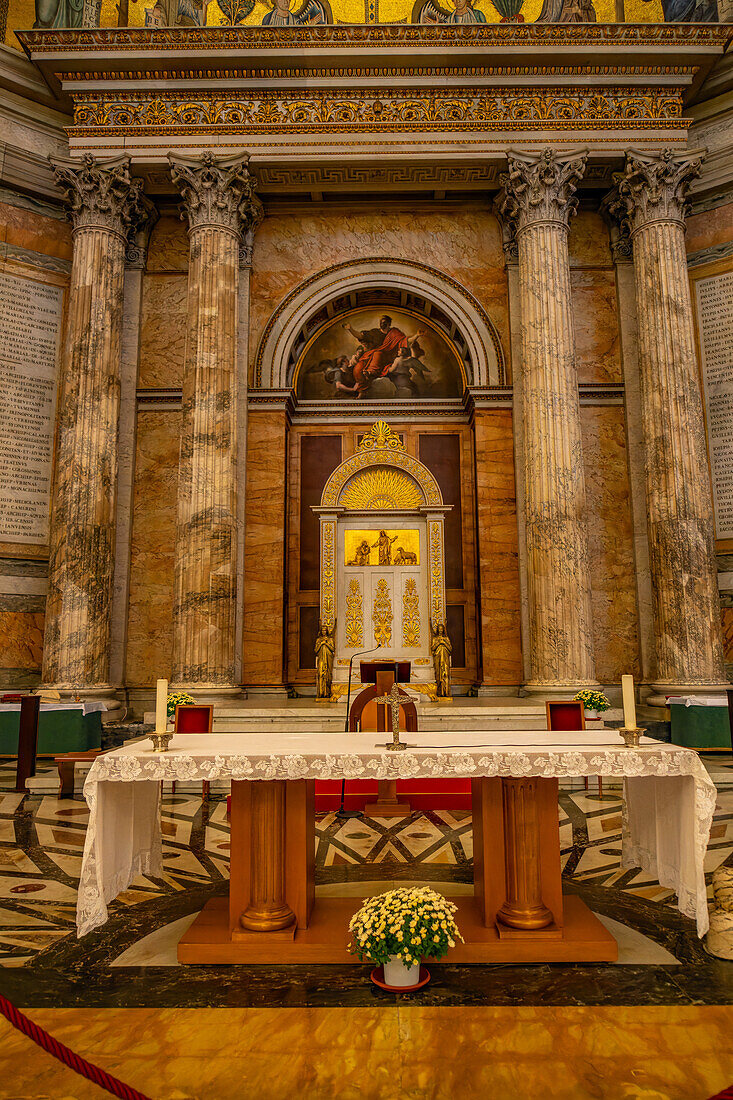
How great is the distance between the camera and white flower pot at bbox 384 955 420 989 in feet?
10.9

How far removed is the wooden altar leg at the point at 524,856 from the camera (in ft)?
12.6

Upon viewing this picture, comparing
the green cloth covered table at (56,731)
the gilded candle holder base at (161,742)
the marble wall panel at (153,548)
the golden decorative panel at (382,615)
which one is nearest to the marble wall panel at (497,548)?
the golden decorative panel at (382,615)

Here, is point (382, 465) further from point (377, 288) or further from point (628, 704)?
point (628, 704)

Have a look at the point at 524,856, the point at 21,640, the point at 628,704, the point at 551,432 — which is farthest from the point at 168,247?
the point at 524,856

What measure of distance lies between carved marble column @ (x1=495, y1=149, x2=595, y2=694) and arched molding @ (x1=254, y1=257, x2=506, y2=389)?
3.37 feet

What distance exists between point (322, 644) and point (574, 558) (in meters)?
3.89

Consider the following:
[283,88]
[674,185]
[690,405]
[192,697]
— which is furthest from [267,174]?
[192,697]

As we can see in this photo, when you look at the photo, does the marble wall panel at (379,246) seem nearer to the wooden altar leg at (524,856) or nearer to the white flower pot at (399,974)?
the wooden altar leg at (524,856)

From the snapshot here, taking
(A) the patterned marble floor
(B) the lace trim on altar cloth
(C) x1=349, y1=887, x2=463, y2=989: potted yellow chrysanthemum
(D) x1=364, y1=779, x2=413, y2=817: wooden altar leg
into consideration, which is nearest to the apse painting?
(D) x1=364, y1=779, x2=413, y2=817: wooden altar leg

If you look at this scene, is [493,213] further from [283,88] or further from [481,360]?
[283,88]

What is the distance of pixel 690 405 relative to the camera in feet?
34.5

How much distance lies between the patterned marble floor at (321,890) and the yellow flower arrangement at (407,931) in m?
0.23

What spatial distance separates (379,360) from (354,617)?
4.74 meters

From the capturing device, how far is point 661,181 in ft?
36.1
